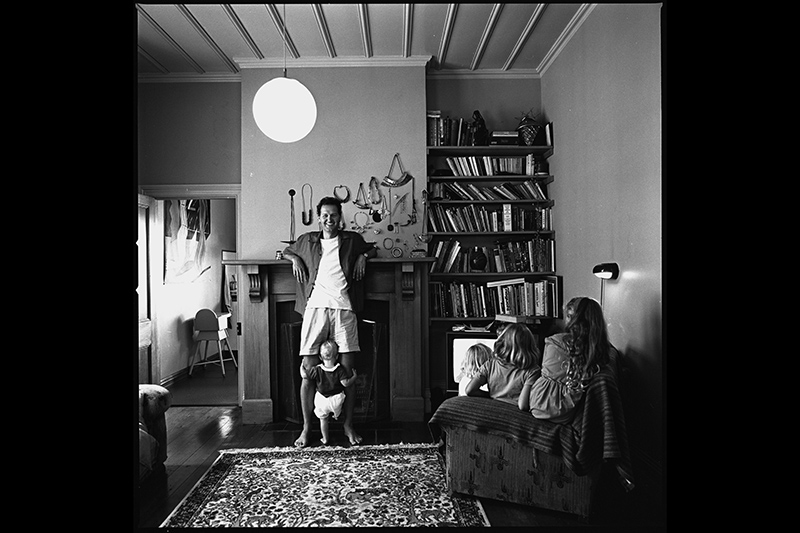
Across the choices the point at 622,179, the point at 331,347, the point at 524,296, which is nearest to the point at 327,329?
the point at 331,347

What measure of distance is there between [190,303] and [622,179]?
460 cm

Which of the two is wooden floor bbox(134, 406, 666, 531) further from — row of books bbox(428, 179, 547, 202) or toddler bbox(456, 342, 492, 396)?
row of books bbox(428, 179, 547, 202)

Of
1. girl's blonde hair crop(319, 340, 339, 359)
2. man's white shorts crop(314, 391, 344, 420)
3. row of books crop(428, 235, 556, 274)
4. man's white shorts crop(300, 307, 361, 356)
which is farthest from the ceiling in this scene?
man's white shorts crop(314, 391, 344, 420)

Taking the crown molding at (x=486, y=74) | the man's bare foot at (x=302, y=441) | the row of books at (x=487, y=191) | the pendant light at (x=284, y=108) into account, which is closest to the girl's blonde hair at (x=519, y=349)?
the man's bare foot at (x=302, y=441)

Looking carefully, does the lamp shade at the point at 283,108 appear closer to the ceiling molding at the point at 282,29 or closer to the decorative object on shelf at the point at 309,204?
the ceiling molding at the point at 282,29

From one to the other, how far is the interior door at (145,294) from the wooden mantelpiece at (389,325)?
1046 mm

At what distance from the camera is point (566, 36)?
3908 mm

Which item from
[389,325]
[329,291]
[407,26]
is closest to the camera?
[329,291]

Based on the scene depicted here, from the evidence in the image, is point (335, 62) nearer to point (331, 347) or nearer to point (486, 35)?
point (486, 35)

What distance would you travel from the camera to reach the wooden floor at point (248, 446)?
7.56 ft
